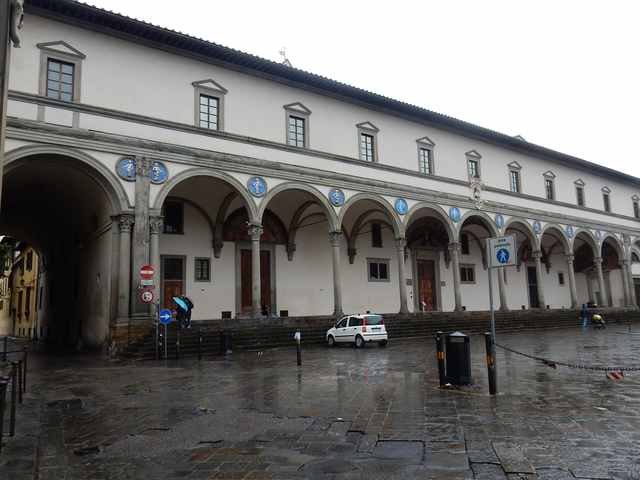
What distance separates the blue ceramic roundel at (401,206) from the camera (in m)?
23.8

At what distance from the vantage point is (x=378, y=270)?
91.6ft

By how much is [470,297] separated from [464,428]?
27451 mm

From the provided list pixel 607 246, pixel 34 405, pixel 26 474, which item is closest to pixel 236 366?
pixel 34 405

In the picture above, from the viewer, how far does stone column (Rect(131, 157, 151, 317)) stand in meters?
16.1

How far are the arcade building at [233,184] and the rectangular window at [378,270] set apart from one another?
12 centimetres

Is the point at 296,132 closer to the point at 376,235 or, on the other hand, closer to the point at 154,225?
the point at 154,225

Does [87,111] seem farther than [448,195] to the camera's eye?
No

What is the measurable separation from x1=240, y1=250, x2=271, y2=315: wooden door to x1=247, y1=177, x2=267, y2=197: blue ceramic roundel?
462 centimetres

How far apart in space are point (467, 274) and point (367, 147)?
42.8ft

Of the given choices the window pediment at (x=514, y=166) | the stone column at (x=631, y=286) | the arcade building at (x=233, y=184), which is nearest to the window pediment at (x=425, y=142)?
the arcade building at (x=233, y=184)

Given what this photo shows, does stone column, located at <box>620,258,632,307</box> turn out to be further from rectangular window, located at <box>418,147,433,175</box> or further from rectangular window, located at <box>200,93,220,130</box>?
rectangular window, located at <box>200,93,220,130</box>

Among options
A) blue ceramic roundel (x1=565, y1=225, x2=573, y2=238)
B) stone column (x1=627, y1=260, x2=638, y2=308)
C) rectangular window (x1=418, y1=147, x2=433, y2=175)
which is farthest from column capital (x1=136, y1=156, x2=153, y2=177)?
stone column (x1=627, y1=260, x2=638, y2=308)

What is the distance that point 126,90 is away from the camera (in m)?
16.9

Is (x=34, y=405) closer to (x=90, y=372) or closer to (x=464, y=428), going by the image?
(x=90, y=372)
